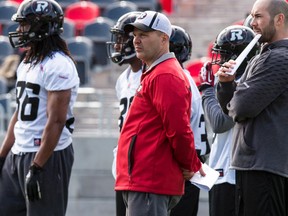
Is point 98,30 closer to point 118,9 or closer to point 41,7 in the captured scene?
point 118,9

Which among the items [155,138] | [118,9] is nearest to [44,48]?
[155,138]

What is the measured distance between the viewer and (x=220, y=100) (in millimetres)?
5781

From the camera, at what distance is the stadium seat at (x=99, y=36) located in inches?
582

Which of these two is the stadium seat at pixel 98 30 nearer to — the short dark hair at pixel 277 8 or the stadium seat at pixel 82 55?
the stadium seat at pixel 82 55

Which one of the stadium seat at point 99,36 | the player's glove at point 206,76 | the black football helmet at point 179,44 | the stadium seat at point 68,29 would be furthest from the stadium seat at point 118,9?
the player's glove at point 206,76

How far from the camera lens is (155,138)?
5562 mm

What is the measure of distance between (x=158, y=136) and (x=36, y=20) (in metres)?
1.65

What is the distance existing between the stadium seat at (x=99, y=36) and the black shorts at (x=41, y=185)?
798cm

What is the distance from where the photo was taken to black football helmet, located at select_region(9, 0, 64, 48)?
22.3ft

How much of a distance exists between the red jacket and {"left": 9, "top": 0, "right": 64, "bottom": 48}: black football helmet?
1.40 meters

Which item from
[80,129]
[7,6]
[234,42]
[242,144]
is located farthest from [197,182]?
[7,6]


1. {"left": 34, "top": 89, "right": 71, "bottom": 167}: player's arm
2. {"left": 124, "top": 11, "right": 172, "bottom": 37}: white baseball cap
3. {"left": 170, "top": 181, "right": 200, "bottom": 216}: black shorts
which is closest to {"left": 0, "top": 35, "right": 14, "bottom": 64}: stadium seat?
{"left": 34, "top": 89, "right": 71, "bottom": 167}: player's arm

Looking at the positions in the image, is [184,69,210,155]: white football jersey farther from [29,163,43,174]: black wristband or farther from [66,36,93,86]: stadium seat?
[66,36,93,86]: stadium seat

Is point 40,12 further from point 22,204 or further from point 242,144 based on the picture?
point 242,144
